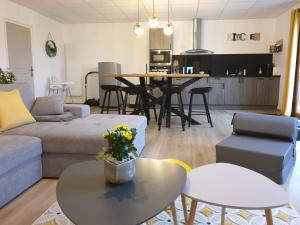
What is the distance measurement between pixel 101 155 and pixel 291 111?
548cm

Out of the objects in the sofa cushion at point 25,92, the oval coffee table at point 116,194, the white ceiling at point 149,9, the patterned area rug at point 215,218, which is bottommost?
the patterned area rug at point 215,218

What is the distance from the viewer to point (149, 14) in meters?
6.50

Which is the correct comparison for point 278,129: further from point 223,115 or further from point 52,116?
point 223,115

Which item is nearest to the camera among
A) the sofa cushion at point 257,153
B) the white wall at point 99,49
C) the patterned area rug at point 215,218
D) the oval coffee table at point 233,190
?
the oval coffee table at point 233,190

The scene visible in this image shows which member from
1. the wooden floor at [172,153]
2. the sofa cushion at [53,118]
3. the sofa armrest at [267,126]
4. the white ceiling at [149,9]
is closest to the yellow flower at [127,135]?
the wooden floor at [172,153]

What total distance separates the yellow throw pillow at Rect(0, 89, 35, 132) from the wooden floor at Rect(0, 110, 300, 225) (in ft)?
2.27

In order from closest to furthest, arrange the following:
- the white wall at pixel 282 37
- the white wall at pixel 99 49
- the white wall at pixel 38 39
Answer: the white wall at pixel 38 39, the white wall at pixel 282 37, the white wall at pixel 99 49

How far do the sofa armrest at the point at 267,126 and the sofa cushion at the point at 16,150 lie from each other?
76.3 inches

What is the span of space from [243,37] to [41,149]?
6.41 meters

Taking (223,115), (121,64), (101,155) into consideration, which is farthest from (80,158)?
(121,64)

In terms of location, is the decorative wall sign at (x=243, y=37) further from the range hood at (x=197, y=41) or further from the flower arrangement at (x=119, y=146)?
the flower arrangement at (x=119, y=146)

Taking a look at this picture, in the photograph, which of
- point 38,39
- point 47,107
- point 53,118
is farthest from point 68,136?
point 38,39

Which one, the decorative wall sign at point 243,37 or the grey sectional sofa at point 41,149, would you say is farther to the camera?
the decorative wall sign at point 243,37

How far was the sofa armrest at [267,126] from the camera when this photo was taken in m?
2.44
